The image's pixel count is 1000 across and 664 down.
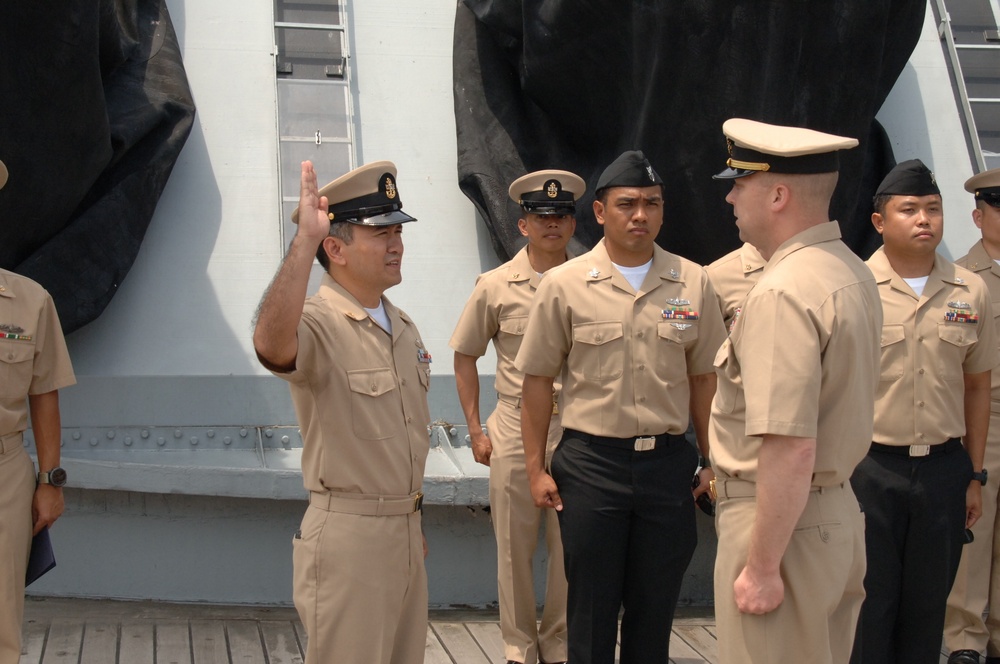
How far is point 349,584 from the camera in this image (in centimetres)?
274

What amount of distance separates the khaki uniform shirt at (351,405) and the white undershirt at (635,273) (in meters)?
0.81

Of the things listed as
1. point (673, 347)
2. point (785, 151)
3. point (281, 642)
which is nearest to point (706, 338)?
point (673, 347)

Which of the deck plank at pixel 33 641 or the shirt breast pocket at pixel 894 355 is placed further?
the deck plank at pixel 33 641

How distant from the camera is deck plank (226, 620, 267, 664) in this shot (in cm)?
391

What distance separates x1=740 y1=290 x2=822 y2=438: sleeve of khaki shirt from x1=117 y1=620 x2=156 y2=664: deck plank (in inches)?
95.6

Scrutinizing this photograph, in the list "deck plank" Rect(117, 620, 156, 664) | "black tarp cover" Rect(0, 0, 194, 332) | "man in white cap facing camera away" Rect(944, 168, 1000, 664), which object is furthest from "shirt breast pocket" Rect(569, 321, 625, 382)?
"black tarp cover" Rect(0, 0, 194, 332)

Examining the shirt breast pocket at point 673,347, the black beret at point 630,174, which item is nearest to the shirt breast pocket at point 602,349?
the shirt breast pocket at point 673,347

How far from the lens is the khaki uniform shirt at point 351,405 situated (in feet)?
9.23

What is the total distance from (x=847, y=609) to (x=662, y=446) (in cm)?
89

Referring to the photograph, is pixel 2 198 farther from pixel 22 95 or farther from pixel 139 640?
pixel 139 640

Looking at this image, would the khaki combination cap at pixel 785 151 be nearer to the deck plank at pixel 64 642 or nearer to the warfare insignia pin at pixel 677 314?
Answer: the warfare insignia pin at pixel 677 314

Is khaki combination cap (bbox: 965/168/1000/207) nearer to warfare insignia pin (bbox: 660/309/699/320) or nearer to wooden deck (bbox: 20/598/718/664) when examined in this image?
warfare insignia pin (bbox: 660/309/699/320)

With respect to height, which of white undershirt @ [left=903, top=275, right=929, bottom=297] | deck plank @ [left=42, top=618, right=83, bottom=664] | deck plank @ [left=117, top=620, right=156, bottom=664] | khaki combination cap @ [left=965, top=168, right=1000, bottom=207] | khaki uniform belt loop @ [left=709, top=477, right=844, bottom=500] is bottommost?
deck plank @ [left=117, top=620, right=156, bottom=664]

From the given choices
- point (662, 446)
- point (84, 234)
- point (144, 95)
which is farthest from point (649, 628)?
point (144, 95)
